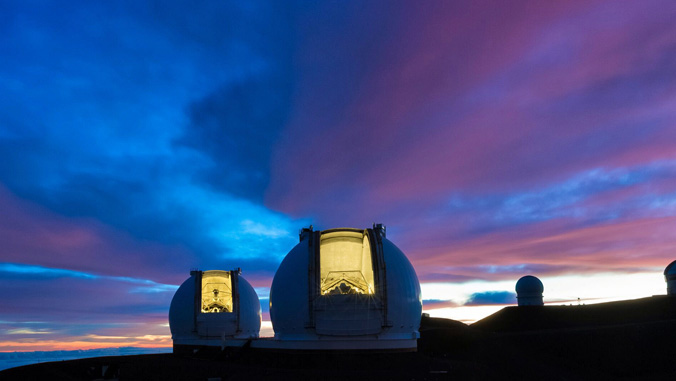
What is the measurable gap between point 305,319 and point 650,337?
24409 mm

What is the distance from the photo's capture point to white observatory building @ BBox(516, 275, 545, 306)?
50.5 metres

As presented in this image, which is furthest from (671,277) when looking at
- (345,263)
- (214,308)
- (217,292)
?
(214,308)

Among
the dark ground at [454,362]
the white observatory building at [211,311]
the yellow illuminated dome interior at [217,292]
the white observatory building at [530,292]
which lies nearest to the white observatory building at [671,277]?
the dark ground at [454,362]

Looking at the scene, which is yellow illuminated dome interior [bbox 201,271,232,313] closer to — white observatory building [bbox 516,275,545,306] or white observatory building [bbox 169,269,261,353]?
white observatory building [bbox 169,269,261,353]

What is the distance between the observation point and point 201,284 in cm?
3916

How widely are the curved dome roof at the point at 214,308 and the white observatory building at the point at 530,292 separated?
29189 mm

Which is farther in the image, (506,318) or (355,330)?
(506,318)

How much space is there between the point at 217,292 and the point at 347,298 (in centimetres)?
2227

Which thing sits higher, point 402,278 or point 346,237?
point 346,237

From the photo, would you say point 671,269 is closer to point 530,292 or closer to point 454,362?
point 530,292

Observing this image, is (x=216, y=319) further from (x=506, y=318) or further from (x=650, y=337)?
(x=650, y=337)

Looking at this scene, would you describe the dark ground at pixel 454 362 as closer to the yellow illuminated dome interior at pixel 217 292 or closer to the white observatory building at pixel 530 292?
the yellow illuminated dome interior at pixel 217 292

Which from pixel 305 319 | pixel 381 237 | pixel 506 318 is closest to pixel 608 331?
pixel 506 318

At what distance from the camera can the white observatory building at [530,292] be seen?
166ft
